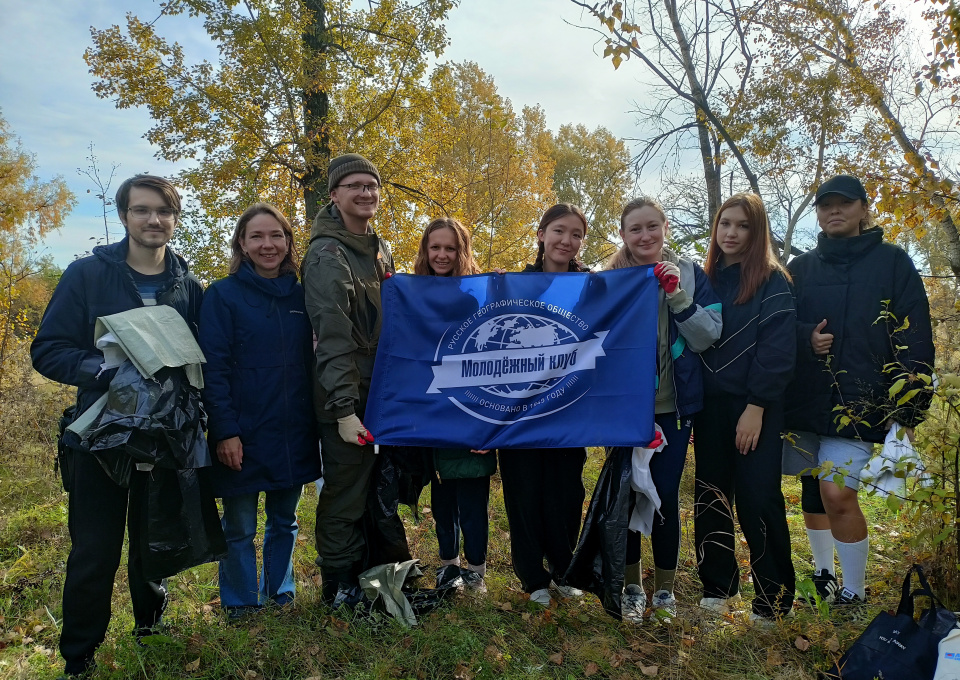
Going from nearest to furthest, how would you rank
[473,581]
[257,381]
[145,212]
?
[145,212] → [257,381] → [473,581]

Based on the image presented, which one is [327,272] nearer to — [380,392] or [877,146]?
[380,392]

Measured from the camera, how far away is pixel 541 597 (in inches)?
138

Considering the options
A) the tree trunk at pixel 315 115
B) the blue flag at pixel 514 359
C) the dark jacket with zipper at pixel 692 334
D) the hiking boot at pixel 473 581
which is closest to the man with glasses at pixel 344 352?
the blue flag at pixel 514 359

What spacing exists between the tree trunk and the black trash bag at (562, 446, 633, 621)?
645 cm

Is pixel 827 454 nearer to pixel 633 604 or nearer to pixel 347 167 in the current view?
pixel 633 604

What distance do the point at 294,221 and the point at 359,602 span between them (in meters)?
7.34

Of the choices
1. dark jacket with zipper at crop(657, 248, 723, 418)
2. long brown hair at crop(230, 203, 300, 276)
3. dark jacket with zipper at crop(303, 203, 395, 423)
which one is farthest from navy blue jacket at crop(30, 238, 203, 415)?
dark jacket with zipper at crop(657, 248, 723, 418)

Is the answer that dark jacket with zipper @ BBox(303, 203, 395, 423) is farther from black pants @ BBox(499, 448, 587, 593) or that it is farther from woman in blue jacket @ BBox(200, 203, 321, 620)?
black pants @ BBox(499, 448, 587, 593)

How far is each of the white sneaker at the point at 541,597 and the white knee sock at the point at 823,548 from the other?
68.5 inches

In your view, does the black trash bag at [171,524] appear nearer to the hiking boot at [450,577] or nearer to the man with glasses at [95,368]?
the man with glasses at [95,368]

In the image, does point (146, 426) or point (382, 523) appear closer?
point (146, 426)

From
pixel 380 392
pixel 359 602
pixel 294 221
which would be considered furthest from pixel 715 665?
pixel 294 221

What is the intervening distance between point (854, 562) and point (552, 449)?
6.06ft

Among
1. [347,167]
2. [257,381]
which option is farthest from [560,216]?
[257,381]
